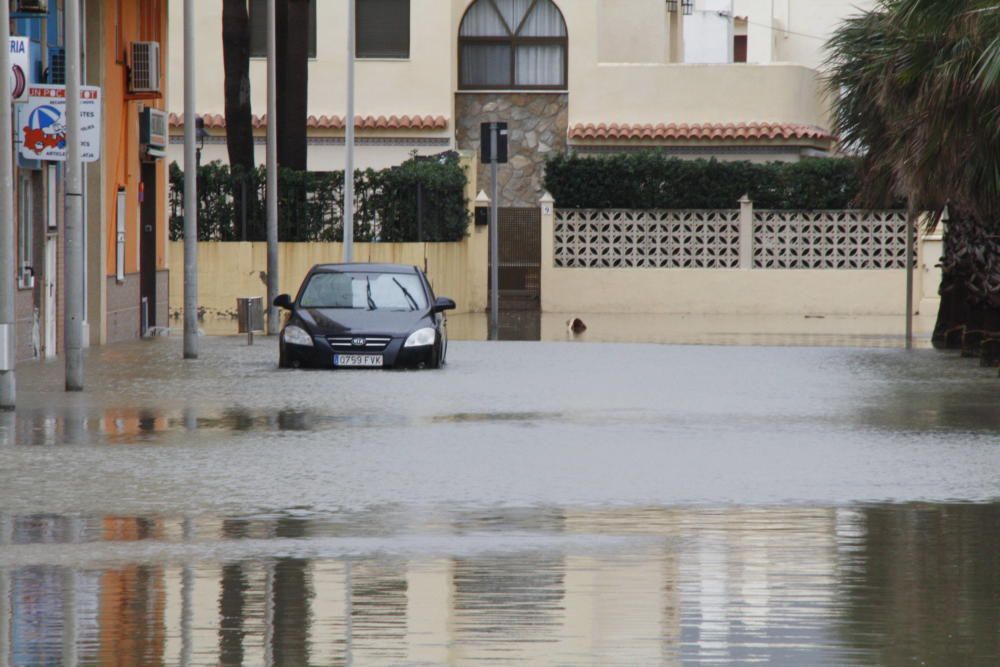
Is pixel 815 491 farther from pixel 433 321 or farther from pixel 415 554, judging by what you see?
pixel 433 321

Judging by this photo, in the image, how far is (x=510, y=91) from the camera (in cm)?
5156

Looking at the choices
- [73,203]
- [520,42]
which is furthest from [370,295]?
[520,42]

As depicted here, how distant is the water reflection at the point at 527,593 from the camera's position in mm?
8070

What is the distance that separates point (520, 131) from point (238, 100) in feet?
39.3

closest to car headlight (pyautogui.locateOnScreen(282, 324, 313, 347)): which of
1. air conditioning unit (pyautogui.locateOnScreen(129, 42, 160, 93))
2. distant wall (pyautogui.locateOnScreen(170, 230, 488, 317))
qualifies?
air conditioning unit (pyautogui.locateOnScreen(129, 42, 160, 93))

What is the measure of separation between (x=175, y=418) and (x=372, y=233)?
22.5m

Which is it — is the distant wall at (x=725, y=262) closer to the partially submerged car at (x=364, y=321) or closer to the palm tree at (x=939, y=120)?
the palm tree at (x=939, y=120)

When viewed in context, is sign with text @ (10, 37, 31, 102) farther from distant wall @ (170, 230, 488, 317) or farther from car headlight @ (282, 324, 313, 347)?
distant wall @ (170, 230, 488, 317)

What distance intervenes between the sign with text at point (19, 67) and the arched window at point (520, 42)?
26.8 meters

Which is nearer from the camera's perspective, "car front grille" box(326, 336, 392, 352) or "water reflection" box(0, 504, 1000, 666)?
"water reflection" box(0, 504, 1000, 666)

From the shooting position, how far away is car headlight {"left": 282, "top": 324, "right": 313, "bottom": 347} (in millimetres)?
25625

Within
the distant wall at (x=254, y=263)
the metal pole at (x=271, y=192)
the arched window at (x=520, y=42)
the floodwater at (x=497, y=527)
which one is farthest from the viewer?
the arched window at (x=520, y=42)

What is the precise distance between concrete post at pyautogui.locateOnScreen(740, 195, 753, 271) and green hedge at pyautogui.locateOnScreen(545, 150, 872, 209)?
2.35 ft

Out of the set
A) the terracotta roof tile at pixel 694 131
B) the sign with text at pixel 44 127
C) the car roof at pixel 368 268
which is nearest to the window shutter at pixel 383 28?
the terracotta roof tile at pixel 694 131
